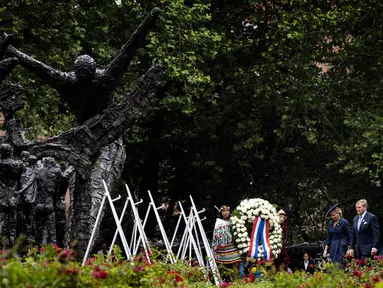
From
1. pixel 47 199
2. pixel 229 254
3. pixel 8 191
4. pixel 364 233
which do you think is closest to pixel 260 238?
pixel 229 254

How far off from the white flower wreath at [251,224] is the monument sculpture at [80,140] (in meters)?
3.48

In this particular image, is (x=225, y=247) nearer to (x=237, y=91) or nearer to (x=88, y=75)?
(x=88, y=75)

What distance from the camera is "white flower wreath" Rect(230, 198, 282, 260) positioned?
15.9 metres

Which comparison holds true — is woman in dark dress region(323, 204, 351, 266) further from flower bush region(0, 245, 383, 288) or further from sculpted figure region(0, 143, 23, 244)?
sculpted figure region(0, 143, 23, 244)

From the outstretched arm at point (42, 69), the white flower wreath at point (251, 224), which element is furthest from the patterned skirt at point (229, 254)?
the outstretched arm at point (42, 69)

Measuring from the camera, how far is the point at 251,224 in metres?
16.0

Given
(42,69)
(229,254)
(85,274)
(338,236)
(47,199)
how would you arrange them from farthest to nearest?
(229,254)
(338,236)
(42,69)
(47,199)
(85,274)

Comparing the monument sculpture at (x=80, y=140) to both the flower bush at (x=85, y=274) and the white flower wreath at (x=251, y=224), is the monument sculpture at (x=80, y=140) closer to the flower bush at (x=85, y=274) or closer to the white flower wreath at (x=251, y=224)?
the flower bush at (x=85, y=274)

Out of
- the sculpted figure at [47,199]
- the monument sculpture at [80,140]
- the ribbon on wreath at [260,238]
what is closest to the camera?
the monument sculpture at [80,140]

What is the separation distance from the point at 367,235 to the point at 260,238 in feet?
6.72

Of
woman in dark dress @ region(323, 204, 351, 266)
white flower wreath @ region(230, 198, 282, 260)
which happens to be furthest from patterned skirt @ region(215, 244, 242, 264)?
woman in dark dress @ region(323, 204, 351, 266)

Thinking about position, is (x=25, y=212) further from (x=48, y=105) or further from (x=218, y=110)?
(x=218, y=110)

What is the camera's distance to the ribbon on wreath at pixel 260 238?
15.7 m

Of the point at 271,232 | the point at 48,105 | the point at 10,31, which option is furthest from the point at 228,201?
the point at 271,232
